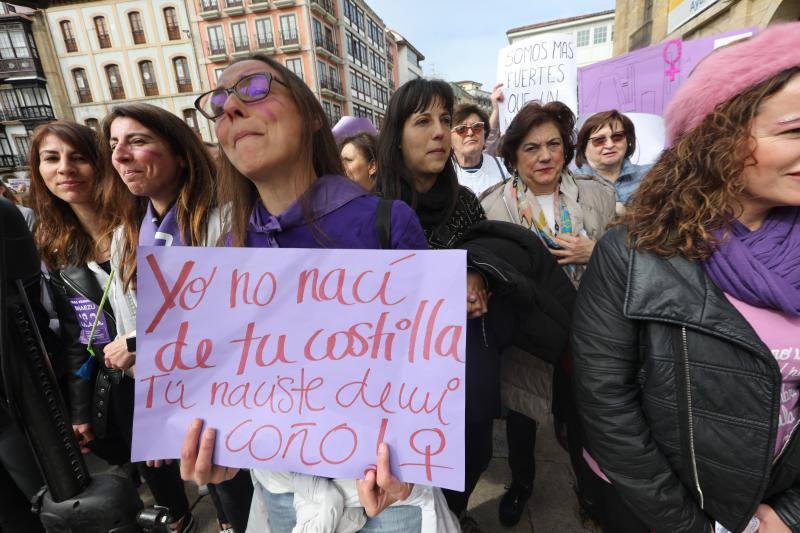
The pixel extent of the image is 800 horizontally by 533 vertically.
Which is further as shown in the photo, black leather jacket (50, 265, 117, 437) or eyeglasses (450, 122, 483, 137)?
eyeglasses (450, 122, 483, 137)

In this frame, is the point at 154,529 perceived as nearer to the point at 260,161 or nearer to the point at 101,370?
the point at 260,161

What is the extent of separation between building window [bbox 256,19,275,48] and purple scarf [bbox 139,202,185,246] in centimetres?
3343

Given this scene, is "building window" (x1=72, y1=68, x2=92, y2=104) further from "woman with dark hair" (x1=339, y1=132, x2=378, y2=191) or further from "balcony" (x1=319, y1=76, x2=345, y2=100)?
"woman with dark hair" (x1=339, y1=132, x2=378, y2=191)

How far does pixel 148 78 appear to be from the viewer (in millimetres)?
25531

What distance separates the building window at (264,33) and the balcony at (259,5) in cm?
72

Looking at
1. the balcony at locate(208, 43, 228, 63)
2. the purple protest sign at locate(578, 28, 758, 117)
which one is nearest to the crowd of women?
the purple protest sign at locate(578, 28, 758, 117)

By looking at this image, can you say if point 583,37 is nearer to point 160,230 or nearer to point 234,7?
point 234,7

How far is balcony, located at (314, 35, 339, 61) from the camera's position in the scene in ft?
96.7

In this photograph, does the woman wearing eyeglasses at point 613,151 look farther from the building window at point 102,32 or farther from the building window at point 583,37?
the building window at point 583,37

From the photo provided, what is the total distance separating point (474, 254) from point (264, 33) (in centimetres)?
3528

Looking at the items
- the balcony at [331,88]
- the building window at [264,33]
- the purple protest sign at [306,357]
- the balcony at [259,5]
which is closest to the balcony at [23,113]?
the building window at [264,33]

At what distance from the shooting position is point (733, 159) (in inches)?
35.3

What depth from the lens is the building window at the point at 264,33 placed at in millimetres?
28531

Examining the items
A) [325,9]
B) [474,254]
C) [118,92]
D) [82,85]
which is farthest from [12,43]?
[474,254]
